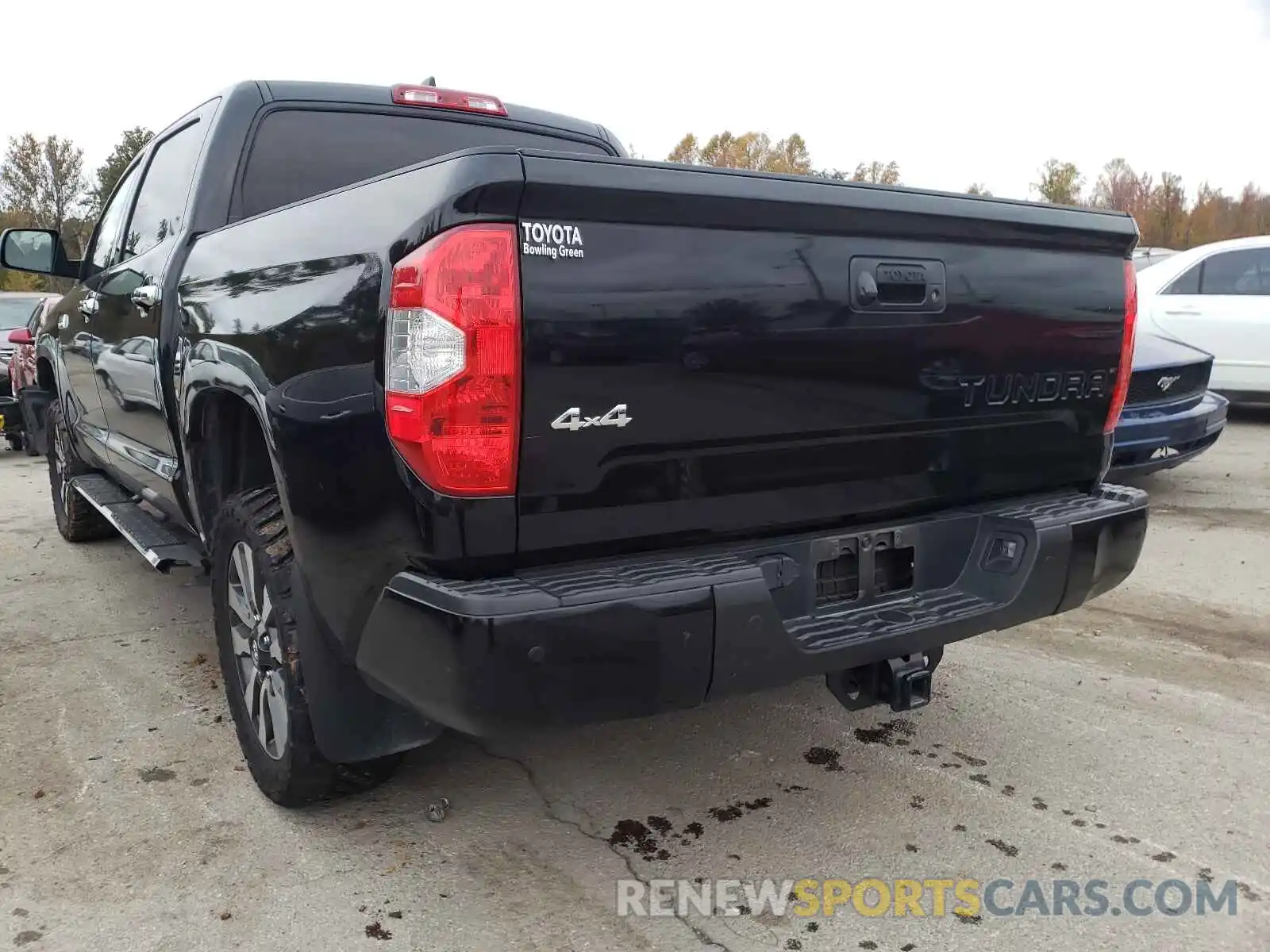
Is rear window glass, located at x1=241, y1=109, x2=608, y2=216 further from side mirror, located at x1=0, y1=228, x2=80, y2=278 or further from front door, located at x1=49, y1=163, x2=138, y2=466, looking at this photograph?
side mirror, located at x1=0, y1=228, x2=80, y2=278

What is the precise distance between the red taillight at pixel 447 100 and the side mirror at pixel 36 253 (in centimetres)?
207

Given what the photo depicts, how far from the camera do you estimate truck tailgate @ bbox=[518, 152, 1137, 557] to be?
206 cm

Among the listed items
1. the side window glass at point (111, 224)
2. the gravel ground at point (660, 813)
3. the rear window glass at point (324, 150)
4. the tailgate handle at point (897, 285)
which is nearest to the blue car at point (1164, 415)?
the gravel ground at point (660, 813)

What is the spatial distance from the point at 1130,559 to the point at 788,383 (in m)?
1.26

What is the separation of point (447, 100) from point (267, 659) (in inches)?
86.9

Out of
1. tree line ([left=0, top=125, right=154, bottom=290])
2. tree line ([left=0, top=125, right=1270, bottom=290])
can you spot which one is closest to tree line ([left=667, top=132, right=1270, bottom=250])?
tree line ([left=0, top=125, right=1270, bottom=290])

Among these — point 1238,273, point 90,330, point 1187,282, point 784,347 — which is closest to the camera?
point 784,347

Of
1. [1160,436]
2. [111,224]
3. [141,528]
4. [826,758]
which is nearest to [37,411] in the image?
[111,224]

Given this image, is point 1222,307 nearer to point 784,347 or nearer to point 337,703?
point 784,347

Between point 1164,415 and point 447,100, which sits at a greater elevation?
point 447,100

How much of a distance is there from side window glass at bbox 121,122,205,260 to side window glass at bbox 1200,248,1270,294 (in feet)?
28.6

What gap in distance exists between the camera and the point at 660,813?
2816 mm

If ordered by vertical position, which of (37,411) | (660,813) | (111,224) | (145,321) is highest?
(111,224)

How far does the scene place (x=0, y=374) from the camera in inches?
415
